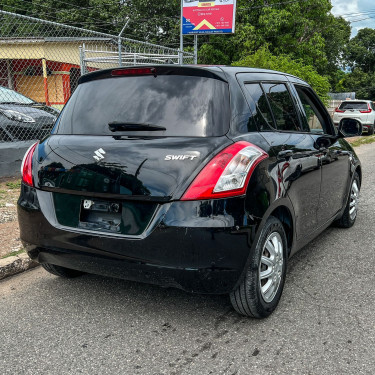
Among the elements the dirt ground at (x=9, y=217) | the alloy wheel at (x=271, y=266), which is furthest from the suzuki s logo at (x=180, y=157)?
the dirt ground at (x=9, y=217)

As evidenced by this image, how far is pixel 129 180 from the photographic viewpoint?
8.35 feet

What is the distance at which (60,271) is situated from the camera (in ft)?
11.4

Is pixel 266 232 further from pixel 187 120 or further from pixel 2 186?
pixel 2 186

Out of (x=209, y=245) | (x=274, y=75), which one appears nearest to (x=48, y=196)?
(x=209, y=245)

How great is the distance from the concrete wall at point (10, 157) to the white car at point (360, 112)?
16.6m

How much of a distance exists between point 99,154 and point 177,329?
1.22m

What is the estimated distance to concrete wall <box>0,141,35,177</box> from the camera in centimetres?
693

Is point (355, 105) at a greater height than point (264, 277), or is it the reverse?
point (264, 277)

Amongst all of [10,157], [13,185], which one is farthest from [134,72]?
[10,157]

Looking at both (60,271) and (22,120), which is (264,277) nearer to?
(60,271)

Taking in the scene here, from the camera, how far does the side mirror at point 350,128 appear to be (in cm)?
442

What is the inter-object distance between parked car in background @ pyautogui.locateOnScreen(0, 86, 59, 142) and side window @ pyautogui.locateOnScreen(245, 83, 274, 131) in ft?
17.5

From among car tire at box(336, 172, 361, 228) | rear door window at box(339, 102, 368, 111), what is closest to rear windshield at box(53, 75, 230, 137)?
car tire at box(336, 172, 361, 228)

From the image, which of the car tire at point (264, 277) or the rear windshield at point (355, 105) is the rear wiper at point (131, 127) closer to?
the car tire at point (264, 277)
